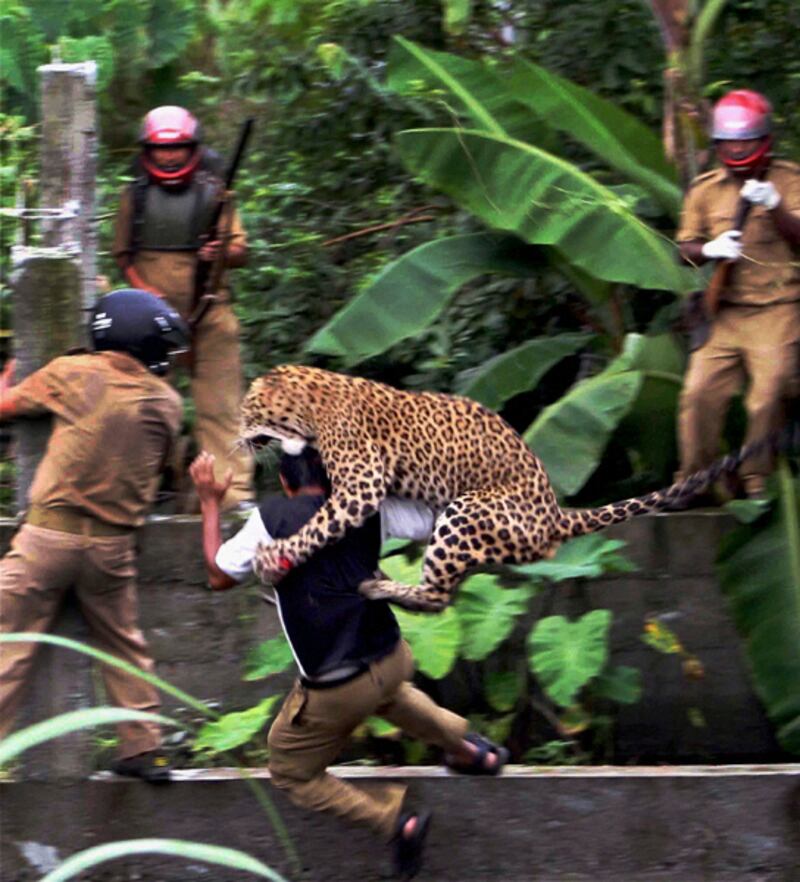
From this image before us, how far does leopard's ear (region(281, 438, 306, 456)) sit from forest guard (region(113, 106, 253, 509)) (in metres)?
1.40

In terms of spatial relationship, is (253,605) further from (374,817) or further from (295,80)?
(295,80)

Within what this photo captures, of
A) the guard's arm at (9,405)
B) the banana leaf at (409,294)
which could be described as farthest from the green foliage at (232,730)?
the banana leaf at (409,294)

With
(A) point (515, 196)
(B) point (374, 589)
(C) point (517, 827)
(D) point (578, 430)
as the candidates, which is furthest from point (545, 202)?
(C) point (517, 827)

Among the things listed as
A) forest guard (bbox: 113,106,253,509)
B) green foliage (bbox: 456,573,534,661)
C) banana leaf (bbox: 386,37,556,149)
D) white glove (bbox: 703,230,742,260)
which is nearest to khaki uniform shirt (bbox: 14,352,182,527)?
green foliage (bbox: 456,573,534,661)

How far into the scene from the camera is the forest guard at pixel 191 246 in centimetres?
641

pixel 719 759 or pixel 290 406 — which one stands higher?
pixel 290 406

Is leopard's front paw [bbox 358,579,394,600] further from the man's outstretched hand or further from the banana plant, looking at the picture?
the banana plant

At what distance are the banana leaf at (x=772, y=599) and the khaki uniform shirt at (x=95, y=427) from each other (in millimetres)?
2321

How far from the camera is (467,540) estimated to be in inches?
209

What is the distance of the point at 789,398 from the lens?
6.42 meters

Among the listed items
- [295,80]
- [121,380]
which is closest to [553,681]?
[121,380]

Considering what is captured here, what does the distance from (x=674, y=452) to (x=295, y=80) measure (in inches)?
127

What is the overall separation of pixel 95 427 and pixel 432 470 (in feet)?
3.76

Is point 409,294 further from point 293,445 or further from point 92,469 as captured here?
point 92,469
